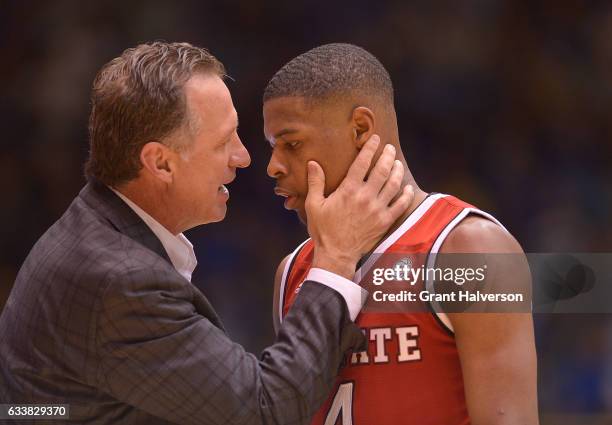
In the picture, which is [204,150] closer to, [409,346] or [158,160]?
[158,160]

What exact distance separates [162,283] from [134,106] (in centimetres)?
53

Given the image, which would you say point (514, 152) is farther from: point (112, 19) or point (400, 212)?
point (400, 212)

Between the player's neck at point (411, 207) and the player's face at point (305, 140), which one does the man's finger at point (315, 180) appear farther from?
the player's neck at point (411, 207)

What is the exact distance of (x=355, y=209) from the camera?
254 centimetres

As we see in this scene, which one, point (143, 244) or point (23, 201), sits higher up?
point (23, 201)

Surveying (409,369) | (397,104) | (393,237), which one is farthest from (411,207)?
(397,104)

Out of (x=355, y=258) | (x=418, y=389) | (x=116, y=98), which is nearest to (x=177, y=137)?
(x=116, y=98)

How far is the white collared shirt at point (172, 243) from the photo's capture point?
104 inches

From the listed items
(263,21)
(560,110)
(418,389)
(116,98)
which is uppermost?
(263,21)

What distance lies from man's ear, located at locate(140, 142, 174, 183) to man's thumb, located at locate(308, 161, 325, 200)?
1.38 ft

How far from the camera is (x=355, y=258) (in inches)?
98.8

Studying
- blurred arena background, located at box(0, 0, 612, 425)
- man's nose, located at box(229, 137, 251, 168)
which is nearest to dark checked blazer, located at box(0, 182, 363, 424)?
man's nose, located at box(229, 137, 251, 168)

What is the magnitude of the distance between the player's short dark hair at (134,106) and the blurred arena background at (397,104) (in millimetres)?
2903

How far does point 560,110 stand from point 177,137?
374 centimetres
